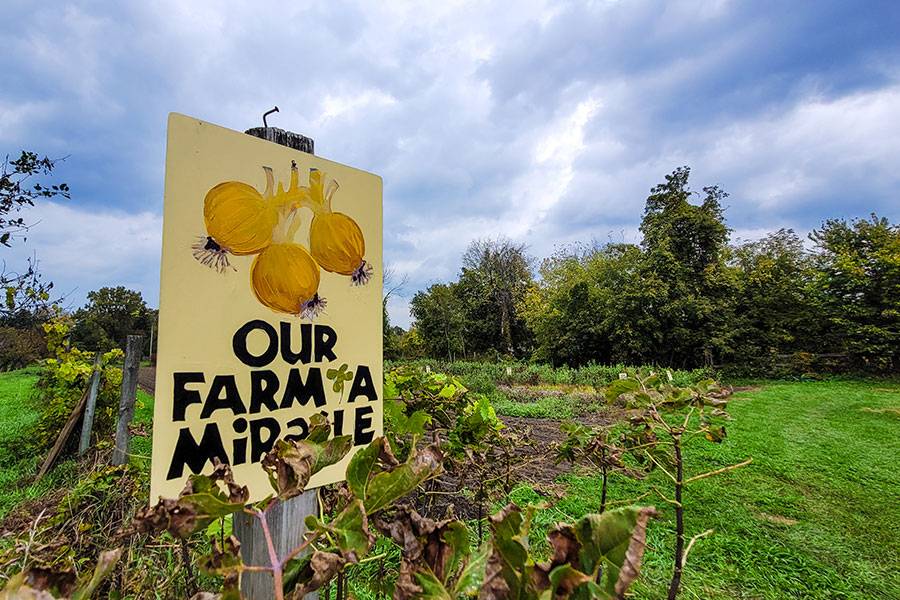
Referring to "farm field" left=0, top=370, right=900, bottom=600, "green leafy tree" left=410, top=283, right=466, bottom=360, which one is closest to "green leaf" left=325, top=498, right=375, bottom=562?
"farm field" left=0, top=370, right=900, bottom=600

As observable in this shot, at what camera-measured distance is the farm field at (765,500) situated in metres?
2.15

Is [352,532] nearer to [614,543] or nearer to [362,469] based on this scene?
[362,469]

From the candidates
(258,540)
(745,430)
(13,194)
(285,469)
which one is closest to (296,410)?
(258,540)

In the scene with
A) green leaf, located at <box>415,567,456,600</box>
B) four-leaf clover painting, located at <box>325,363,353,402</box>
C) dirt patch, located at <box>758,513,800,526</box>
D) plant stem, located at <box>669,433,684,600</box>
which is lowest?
dirt patch, located at <box>758,513,800,526</box>

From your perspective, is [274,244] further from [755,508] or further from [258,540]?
[755,508]

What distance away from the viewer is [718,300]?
14.0 metres

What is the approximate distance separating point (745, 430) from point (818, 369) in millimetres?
9825

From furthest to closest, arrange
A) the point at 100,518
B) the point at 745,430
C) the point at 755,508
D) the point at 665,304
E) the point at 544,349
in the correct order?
the point at 544,349 → the point at 665,304 → the point at 745,430 → the point at 755,508 → the point at 100,518

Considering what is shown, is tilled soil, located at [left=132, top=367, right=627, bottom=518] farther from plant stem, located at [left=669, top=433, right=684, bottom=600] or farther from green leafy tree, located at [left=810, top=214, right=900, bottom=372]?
green leafy tree, located at [left=810, top=214, right=900, bottom=372]

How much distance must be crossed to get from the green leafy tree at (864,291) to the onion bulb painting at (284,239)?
15545 millimetres

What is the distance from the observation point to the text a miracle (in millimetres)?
876

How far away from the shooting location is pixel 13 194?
3.41 m

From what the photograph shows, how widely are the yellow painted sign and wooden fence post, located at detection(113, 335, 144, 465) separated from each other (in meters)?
2.30

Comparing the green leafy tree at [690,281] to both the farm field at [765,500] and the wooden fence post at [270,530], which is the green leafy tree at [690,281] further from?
the wooden fence post at [270,530]
